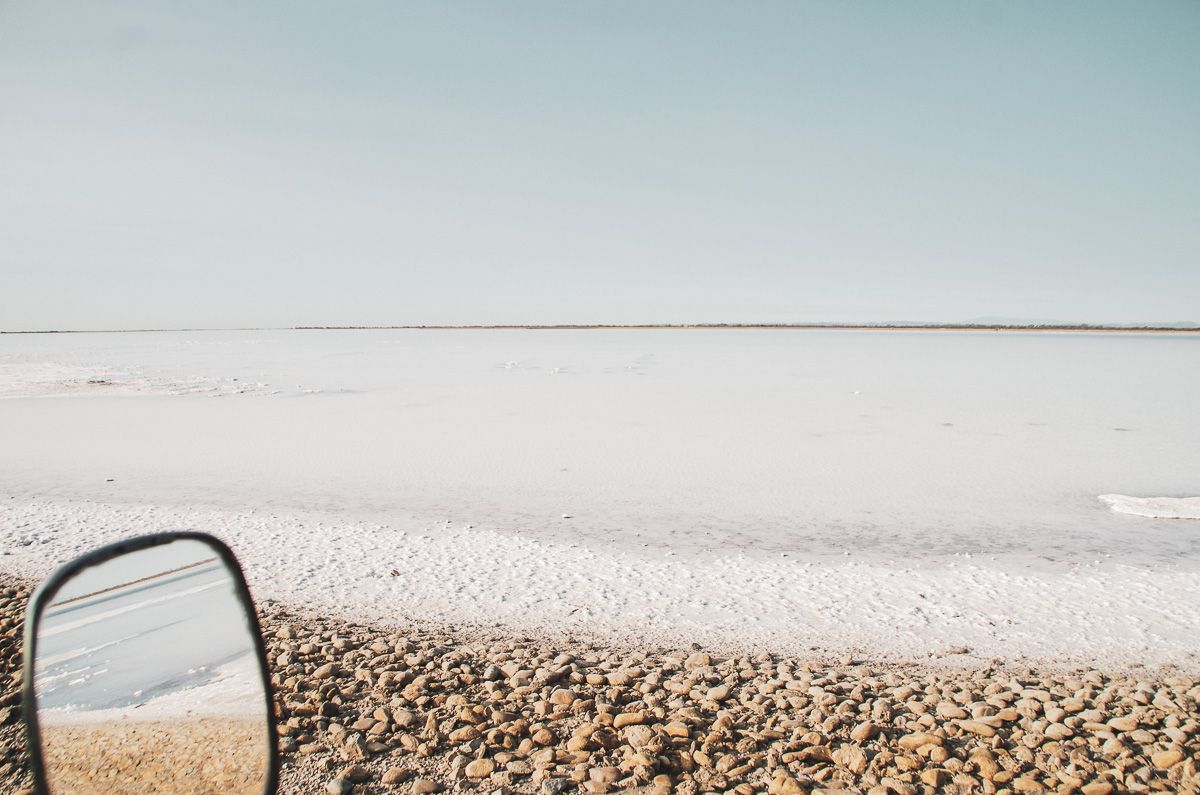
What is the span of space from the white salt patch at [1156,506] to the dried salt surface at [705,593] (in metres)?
1.61

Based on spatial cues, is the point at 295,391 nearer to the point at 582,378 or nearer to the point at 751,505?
the point at 582,378

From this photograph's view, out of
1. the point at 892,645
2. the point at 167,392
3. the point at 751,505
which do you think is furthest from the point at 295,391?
the point at 892,645

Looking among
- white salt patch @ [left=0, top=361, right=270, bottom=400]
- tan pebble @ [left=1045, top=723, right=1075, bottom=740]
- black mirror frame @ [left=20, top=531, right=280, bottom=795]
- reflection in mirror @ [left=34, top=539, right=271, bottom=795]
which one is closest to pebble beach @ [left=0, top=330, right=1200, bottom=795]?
tan pebble @ [left=1045, top=723, right=1075, bottom=740]

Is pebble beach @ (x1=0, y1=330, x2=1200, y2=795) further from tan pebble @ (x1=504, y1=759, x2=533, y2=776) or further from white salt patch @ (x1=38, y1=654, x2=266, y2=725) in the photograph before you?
white salt patch @ (x1=38, y1=654, x2=266, y2=725)

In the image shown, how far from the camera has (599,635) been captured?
3256 mm

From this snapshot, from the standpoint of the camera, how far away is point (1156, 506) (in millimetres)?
5734

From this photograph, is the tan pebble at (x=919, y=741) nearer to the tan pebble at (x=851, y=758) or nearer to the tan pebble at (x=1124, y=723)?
the tan pebble at (x=851, y=758)

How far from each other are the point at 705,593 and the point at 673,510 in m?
1.86

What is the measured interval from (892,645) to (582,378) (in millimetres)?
15812

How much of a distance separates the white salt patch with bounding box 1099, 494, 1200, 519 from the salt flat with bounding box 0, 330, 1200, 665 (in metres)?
0.10

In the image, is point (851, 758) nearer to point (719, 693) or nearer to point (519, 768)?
point (719, 693)

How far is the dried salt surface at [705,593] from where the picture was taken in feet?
10.7

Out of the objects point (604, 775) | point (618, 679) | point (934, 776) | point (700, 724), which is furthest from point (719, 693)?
point (934, 776)

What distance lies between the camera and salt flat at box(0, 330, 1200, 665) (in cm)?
357
